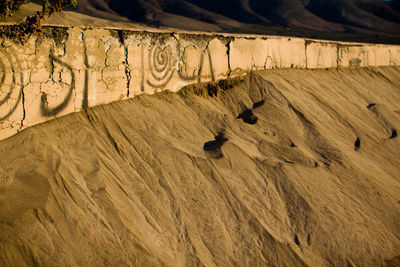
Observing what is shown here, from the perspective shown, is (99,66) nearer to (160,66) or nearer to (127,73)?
(127,73)

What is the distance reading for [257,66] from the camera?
4730 millimetres

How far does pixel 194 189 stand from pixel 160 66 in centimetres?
133

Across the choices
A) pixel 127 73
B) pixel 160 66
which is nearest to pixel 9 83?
pixel 127 73

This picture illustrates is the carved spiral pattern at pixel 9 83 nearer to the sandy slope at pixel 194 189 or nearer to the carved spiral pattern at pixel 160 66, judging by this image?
the sandy slope at pixel 194 189

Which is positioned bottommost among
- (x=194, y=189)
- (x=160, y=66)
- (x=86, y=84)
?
(x=194, y=189)

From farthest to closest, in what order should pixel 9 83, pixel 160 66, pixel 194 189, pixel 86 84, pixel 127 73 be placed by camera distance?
pixel 160 66 → pixel 127 73 → pixel 86 84 → pixel 194 189 → pixel 9 83

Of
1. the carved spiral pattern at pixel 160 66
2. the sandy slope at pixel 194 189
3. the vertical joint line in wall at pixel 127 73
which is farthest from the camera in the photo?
the carved spiral pattern at pixel 160 66

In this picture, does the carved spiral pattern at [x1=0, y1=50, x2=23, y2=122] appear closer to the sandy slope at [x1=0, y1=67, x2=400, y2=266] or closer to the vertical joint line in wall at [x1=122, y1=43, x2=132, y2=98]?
the sandy slope at [x1=0, y1=67, x2=400, y2=266]

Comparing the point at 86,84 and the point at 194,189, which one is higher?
the point at 86,84

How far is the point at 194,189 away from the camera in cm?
300

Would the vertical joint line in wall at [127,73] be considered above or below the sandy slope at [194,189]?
above

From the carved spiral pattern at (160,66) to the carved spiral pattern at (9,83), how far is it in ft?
3.96

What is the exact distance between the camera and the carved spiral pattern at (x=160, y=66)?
11.7ft

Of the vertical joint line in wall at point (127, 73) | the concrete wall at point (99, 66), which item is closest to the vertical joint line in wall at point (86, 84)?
the concrete wall at point (99, 66)
